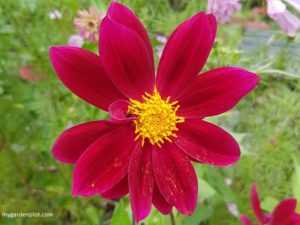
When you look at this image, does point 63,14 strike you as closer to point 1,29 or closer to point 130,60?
point 1,29

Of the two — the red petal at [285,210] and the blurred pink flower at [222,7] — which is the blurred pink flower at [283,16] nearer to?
the blurred pink flower at [222,7]

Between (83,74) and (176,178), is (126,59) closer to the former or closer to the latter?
(83,74)

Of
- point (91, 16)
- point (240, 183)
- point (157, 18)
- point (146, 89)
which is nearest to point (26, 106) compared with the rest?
point (91, 16)

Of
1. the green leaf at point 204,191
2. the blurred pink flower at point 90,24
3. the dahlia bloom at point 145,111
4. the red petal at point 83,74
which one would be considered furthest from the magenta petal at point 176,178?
the blurred pink flower at point 90,24

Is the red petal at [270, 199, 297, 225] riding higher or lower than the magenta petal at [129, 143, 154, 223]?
lower

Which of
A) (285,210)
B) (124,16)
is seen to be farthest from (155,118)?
(285,210)

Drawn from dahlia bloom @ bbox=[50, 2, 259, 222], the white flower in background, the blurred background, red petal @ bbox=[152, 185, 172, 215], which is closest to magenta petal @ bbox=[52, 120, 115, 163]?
dahlia bloom @ bbox=[50, 2, 259, 222]

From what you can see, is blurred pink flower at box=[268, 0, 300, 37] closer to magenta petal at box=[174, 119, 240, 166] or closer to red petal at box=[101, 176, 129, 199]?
magenta petal at box=[174, 119, 240, 166]
